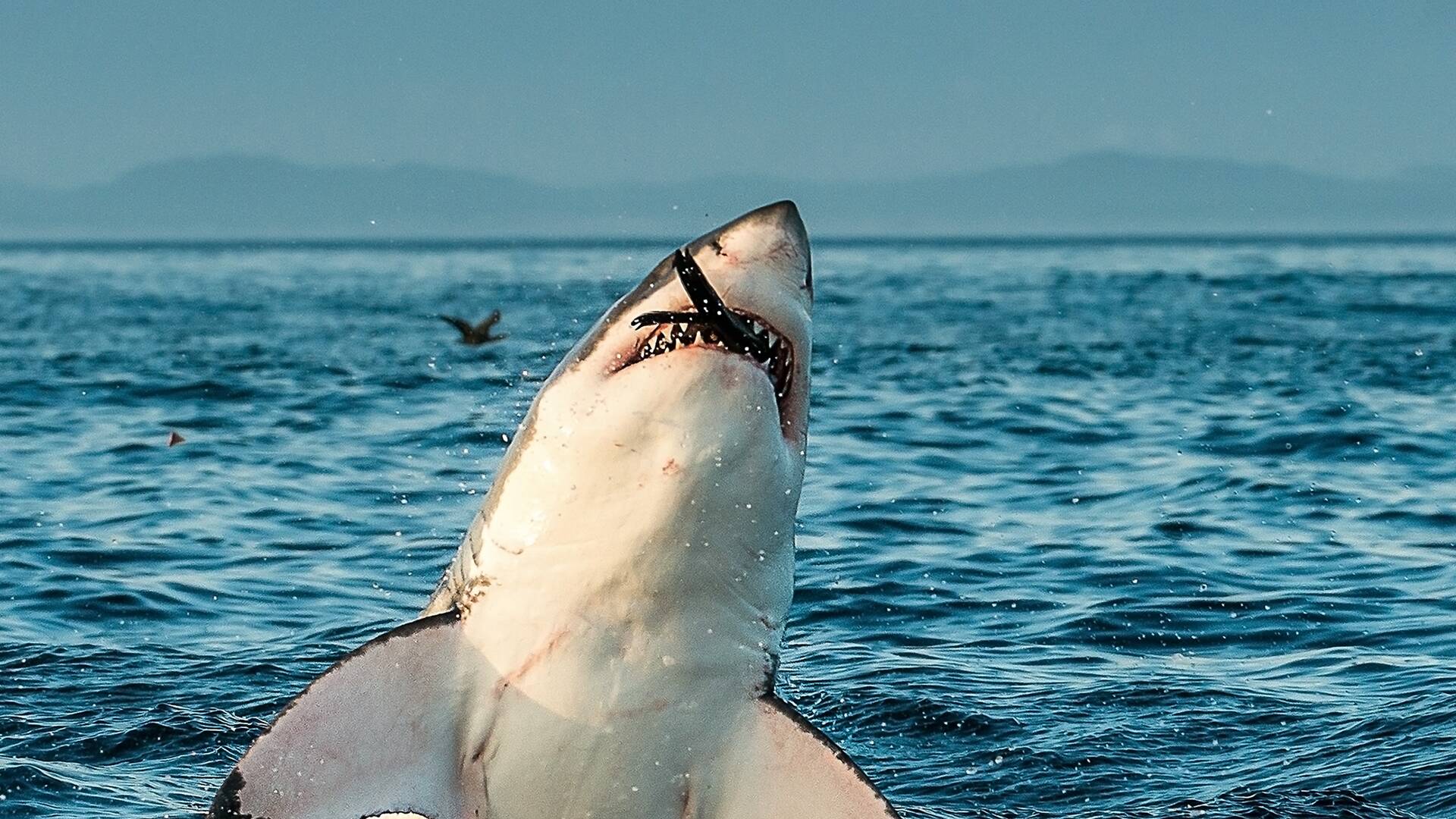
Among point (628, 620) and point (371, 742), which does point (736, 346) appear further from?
point (371, 742)

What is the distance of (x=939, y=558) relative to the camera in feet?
42.5

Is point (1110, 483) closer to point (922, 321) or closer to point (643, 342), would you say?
point (643, 342)

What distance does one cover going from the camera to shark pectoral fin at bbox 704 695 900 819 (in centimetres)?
573

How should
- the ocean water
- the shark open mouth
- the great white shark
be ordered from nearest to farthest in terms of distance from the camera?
the shark open mouth → the great white shark → the ocean water

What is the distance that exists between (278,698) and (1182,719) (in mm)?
4759

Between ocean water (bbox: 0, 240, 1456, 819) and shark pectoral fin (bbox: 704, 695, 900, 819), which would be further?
ocean water (bbox: 0, 240, 1456, 819)

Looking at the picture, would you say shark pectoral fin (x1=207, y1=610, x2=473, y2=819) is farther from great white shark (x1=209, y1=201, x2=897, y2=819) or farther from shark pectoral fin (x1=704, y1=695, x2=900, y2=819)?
shark pectoral fin (x1=704, y1=695, x2=900, y2=819)

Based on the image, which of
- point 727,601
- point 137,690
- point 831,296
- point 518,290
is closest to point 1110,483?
point 137,690

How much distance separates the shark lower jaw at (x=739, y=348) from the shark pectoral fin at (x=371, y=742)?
3.87 feet

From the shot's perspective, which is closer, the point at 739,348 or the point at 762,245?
the point at 739,348

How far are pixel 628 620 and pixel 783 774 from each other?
0.75 m

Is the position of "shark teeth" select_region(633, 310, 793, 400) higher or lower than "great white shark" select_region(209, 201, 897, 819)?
higher

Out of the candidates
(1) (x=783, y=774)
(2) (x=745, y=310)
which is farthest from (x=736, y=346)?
(1) (x=783, y=774)

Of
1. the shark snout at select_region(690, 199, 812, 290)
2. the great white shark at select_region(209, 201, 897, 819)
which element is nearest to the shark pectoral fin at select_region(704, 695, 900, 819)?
the great white shark at select_region(209, 201, 897, 819)
